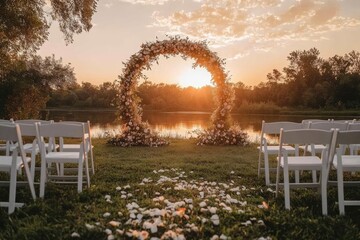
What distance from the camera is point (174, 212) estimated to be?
410 centimetres

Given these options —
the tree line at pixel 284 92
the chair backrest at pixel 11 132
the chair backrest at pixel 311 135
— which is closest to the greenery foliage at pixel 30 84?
the chair backrest at pixel 11 132

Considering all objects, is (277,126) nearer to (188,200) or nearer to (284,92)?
(188,200)

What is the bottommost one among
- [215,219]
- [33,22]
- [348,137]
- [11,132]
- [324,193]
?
[215,219]

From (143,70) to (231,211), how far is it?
30.5 feet

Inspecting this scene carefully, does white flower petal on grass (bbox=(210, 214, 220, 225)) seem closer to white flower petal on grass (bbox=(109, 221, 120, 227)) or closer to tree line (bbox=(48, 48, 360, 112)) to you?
white flower petal on grass (bbox=(109, 221, 120, 227))

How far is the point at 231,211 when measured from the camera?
4254 mm

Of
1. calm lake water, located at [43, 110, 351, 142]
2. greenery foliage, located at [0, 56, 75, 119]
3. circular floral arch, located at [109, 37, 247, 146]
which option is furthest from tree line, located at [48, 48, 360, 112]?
circular floral arch, located at [109, 37, 247, 146]

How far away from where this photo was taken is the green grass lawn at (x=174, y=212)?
143 inches

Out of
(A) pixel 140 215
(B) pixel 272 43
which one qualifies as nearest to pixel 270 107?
(B) pixel 272 43

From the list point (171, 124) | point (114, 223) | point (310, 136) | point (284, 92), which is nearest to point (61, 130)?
point (114, 223)

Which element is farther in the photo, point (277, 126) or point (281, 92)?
point (281, 92)

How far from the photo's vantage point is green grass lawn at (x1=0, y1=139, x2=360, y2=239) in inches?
143

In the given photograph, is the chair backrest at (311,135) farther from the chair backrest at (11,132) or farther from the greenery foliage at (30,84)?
the greenery foliage at (30,84)

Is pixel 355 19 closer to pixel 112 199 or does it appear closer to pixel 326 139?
pixel 326 139
